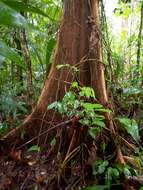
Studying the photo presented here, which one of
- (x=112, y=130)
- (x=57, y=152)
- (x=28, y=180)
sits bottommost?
(x=28, y=180)

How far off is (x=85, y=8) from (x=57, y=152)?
1104mm

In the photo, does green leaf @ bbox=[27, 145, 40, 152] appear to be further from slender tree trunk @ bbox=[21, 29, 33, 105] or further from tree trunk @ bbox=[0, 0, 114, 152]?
slender tree trunk @ bbox=[21, 29, 33, 105]

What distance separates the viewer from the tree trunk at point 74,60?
2.33 meters

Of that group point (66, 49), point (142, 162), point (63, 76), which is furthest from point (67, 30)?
point (142, 162)

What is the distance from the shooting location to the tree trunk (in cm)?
233

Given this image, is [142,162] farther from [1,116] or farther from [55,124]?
[1,116]

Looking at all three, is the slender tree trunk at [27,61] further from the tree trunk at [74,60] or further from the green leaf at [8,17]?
the green leaf at [8,17]

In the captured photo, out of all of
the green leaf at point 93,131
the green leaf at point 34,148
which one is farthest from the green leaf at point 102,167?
the green leaf at point 34,148

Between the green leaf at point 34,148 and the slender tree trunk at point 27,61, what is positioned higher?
the slender tree trunk at point 27,61

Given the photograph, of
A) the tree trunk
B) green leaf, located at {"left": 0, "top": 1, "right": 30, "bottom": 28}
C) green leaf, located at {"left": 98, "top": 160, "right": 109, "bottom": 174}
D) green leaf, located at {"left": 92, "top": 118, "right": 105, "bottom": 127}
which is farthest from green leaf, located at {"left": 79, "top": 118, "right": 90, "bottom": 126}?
green leaf, located at {"left": 0, "top": 1, "right": 30, "bottom": 28}

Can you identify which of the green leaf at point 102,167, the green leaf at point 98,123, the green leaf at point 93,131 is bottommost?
the green leaf at point 102,167

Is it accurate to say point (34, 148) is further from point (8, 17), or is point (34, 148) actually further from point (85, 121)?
point (8, 17)

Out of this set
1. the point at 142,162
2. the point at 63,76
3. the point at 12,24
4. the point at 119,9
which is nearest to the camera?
the point at 12,24

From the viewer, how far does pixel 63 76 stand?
7.79 ft
